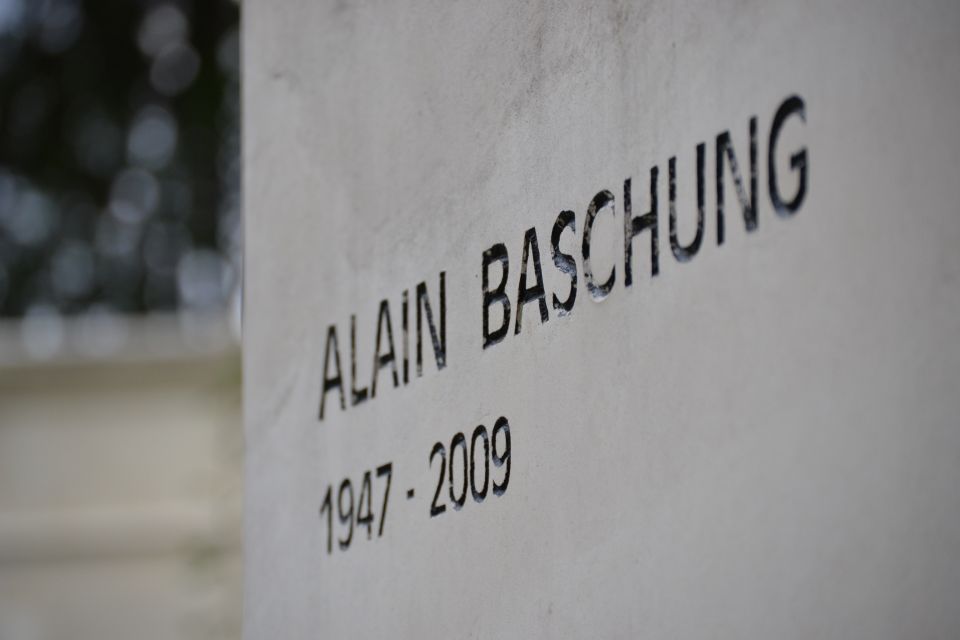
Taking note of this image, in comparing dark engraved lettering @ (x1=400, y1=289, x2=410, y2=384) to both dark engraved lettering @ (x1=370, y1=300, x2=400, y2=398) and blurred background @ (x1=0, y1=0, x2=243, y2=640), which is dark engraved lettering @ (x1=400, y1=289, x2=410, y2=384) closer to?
dark engraved lettering @ (x1=370, y1=300, x2=400, y2=398)

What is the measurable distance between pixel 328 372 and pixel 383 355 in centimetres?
25

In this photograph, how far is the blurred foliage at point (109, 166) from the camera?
1206 cm

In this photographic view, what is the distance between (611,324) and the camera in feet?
6.68

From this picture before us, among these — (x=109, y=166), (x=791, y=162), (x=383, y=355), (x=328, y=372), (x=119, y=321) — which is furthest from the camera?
(x=109, y=166)

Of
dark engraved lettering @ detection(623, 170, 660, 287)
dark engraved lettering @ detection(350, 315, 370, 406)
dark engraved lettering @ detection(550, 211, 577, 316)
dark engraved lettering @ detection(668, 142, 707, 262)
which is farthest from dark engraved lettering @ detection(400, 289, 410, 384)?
dark engraved lettering @ detection(668, 142, 707, 262)

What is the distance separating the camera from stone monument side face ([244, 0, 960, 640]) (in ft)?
5.26

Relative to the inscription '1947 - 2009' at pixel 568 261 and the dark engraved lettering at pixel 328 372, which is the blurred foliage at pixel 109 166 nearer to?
the dark engraved lettering at pixel 328 372

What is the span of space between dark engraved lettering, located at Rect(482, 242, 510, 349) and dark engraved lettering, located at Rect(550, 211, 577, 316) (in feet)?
0.44

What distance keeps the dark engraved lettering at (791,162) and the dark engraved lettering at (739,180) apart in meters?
0.03

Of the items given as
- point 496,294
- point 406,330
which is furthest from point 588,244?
point 406,330

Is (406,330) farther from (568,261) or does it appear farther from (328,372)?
(568,261)

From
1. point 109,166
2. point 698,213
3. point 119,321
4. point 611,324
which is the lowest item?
point 611,324

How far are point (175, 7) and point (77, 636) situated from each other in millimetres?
5378

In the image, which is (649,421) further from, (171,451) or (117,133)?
(117,133)
